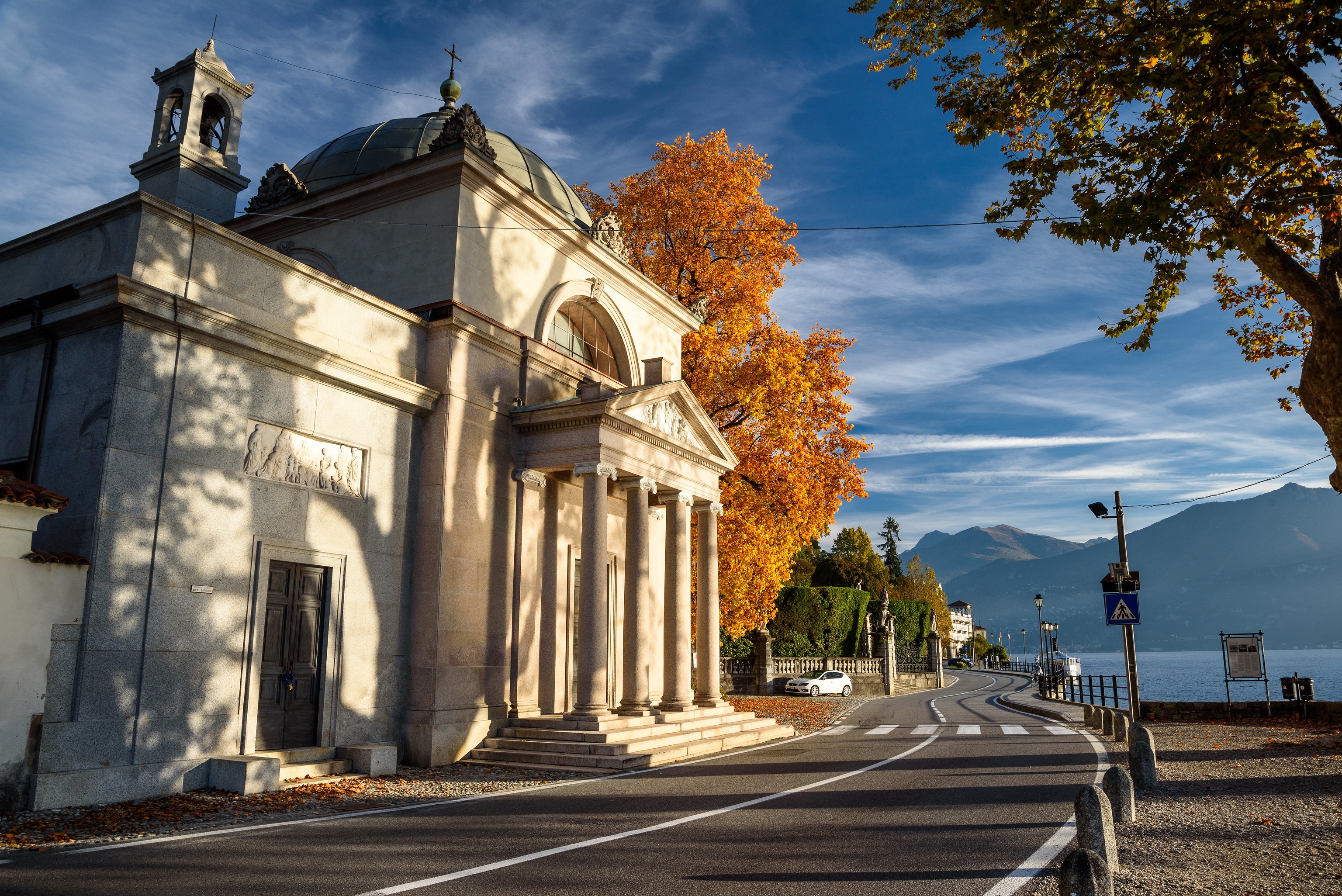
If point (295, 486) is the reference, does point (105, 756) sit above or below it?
below

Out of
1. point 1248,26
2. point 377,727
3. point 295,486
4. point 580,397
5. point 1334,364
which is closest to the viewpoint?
point 1248,26

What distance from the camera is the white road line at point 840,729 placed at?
2139 cm

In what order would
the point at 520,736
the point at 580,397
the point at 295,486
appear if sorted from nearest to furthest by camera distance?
the point at 295,486 < the point at 520,736 < the point at 580,397

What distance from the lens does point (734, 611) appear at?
25.8 meters

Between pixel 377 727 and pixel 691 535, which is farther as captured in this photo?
pixel 691 535

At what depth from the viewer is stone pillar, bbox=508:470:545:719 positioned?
15.8 metres

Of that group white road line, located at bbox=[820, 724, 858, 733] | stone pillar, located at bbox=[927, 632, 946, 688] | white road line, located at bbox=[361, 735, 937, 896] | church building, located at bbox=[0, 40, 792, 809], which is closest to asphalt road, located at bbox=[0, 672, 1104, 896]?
white road line, located at bbox=[361, 735, 937, 896]

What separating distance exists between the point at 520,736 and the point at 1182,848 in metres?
10.3

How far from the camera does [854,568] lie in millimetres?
75375

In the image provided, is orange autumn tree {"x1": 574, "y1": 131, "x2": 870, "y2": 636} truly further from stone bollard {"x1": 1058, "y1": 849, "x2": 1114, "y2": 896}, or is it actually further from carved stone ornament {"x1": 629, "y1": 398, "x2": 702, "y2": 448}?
stone bollard {"x1": 1058, "y1": 849, "x2": 1114, "y2": 896}

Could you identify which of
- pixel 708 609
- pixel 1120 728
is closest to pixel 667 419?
pixel 708 609

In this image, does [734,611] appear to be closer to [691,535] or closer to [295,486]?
[691,535]

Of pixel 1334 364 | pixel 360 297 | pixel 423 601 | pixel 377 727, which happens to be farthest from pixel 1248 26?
pixel 377 727

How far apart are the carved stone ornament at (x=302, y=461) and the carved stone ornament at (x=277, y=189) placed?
7812 millimetres
